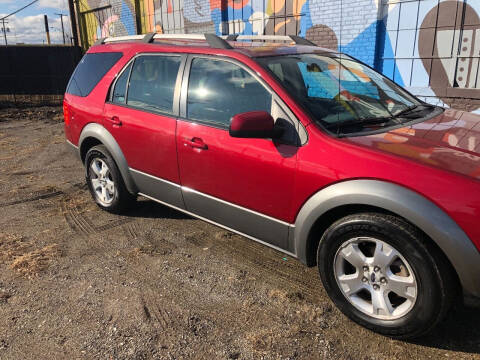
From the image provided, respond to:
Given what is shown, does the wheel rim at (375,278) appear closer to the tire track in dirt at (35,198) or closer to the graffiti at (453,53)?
the tire track in dirt at (35,198)

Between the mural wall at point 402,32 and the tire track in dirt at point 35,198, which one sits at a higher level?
the mural wall at point 402,32

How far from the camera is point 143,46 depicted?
410cm

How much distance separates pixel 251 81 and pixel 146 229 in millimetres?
2021

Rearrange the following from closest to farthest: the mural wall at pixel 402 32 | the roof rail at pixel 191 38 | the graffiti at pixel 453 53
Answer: the roof rail at pixel 191 38, the graffiti at pixel 453 53, the mural wall at pixel 402 32

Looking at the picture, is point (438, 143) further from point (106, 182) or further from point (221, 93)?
point (106, 182)

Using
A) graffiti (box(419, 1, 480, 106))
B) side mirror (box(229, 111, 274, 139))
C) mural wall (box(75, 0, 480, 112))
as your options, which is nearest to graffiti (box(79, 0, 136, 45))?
mural wall (box(75, 0, 480, 112))

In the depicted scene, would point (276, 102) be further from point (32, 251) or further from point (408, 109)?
point (32, 251)

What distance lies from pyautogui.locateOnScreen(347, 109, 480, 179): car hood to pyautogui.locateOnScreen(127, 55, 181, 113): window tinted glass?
5.77 feet

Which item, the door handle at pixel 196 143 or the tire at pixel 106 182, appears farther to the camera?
the tire at pixel 106 182

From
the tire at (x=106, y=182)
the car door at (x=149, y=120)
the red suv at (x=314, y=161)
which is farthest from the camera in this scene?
the tire at (x=106, y=182)

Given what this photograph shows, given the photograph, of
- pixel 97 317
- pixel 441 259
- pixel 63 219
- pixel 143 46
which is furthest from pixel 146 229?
pixel 441 259

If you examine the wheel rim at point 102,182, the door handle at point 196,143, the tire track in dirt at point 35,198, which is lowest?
the tire track in dirt at point 35,198

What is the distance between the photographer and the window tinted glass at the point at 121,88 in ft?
13.5

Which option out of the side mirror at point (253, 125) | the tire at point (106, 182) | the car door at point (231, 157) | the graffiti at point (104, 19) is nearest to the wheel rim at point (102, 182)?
the tire at point (106, 182)
